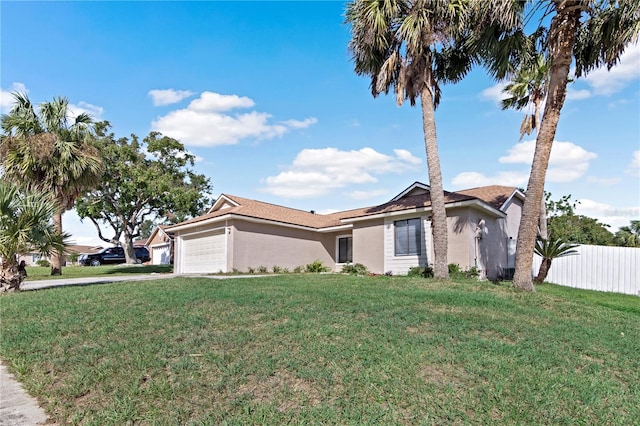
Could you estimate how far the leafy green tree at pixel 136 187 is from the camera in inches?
1235

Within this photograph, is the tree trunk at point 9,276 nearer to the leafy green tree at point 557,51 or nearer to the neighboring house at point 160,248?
the leafy green tree at point 557,51

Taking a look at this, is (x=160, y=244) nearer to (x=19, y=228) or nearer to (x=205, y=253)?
(x=205, y=253)

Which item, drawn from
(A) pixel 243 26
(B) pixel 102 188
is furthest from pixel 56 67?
(B) pixel 102 188

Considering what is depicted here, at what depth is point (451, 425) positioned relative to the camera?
3.65 meters

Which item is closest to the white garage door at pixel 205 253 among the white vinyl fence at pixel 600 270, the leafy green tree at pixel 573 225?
the white vinyl fence at pixel 600 270

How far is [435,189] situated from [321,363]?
9865 millimetres

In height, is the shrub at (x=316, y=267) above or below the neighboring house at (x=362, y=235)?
below

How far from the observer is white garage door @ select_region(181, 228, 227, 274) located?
63.8 ft

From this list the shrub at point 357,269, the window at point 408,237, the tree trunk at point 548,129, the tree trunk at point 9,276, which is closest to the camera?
the tree trunk at point 9,276

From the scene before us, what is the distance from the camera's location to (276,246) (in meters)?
20.2

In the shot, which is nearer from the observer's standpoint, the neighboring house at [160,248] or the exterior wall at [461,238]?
the exterior wall at [461,238]

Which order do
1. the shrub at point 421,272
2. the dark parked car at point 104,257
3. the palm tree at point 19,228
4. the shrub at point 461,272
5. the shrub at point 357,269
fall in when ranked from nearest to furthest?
the palm tree at point 19,228
the shrub at point 461,272
the shrub at point 421,272
the shrub at point 357,269
the dark parked car at point 104,257

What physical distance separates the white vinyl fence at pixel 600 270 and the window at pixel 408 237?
17.1 ft

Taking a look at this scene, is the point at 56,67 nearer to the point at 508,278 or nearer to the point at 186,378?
the point at 186,378
